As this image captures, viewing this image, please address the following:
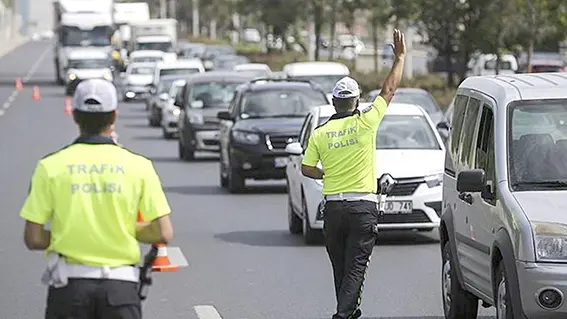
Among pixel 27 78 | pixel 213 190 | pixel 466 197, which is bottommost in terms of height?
pixel 27 78

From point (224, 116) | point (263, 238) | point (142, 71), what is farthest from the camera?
point (142, 71)

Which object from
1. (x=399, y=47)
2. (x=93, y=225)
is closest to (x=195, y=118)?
(x=399, y=47)

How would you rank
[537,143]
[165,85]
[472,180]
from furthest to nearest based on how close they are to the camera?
[165,85] → [537,143] → [472,180]

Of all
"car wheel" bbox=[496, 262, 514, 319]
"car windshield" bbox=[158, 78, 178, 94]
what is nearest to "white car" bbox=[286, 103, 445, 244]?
"car wheel" bbox=[496, 262, 514, 319]

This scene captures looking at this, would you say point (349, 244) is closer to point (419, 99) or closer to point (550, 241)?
point (550, 241)

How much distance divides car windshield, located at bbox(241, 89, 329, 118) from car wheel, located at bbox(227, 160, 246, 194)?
3.33 ft

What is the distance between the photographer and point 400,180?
52.2 feet

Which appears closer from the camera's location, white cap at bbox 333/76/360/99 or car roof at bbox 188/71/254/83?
white cap at bbox 333/76/360/99

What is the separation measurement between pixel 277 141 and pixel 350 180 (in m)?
12.8

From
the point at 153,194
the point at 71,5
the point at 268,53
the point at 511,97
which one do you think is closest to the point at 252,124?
the point at 511,97

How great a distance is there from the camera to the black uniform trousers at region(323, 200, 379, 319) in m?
9.66

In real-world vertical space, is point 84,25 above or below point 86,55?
above

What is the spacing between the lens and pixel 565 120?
9719mm

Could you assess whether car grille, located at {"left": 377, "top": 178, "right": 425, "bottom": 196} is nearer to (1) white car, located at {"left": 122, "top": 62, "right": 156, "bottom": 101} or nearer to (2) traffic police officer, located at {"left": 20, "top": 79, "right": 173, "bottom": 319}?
(2) traffic police officer, located at {"left": 20, "top": 79, "right": 173, "bottom": 319}
